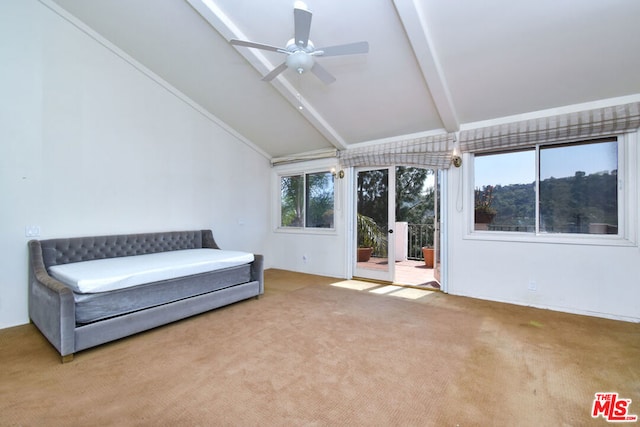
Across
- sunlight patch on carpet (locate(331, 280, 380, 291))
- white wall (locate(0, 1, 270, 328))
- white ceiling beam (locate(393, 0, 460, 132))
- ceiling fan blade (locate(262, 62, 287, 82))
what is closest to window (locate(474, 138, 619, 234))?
white ceiling beam (locate(393, 0, 460, 132))

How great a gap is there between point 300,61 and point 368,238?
3319 mm

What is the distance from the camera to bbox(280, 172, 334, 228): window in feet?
18.5

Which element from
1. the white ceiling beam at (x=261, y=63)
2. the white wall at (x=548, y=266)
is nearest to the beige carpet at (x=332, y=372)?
the white wall at (x=548, y=266)

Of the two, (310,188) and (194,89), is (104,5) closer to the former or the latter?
(194,89)

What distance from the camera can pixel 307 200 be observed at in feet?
19.5

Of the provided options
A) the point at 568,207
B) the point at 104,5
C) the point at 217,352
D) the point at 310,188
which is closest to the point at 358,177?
the point at 310,188

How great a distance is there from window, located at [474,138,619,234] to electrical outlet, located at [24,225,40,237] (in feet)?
17.9

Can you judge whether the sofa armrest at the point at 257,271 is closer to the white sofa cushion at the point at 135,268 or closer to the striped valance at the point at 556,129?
the white sofa cushion at the point at 135,268

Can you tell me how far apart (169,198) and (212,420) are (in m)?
3.51

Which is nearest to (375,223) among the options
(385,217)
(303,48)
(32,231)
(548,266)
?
(385,217)

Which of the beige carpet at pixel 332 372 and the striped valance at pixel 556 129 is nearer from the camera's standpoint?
the beige carpet at pixel 332 372

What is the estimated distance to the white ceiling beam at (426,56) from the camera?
2.65 meters

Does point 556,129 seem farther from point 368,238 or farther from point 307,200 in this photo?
point 307,200

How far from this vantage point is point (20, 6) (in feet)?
9.95
